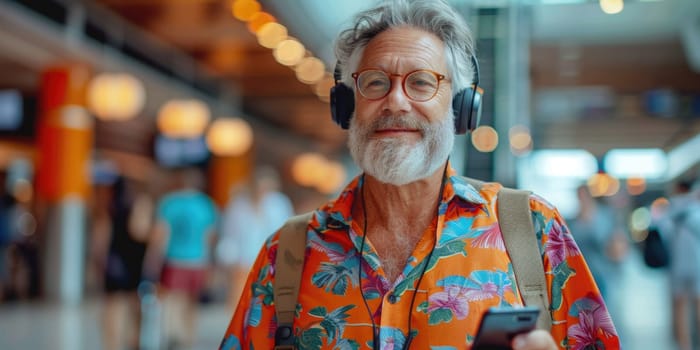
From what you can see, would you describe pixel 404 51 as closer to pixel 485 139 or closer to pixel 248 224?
pixel 485 139

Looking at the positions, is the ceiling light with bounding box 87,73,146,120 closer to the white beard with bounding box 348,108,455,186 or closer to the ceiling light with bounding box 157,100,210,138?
the ceiling light with bounding box 157,100,210,138

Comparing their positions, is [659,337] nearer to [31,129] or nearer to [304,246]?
[304,246]

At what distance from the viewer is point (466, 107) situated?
6.37 ft

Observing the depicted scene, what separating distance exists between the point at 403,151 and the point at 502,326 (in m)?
0.53

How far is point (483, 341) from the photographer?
1396 millimetres

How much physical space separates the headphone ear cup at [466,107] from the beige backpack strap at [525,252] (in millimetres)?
277

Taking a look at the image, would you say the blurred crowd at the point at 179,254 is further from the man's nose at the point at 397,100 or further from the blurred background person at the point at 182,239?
the man's nose at the point at 397,100

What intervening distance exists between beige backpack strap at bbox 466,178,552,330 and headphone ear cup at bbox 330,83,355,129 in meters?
0.49

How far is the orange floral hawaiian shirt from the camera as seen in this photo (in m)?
1.65

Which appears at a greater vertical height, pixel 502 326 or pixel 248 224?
pixel 248 224

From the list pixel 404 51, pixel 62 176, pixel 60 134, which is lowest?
pixel 404 51

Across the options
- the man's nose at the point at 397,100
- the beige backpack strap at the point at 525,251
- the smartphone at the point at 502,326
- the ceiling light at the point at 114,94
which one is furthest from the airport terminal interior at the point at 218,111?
the smartphone at the point at 502,326

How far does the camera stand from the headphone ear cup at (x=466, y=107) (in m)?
1.94

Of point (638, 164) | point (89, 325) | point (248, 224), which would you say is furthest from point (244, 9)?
point (638, 164)
